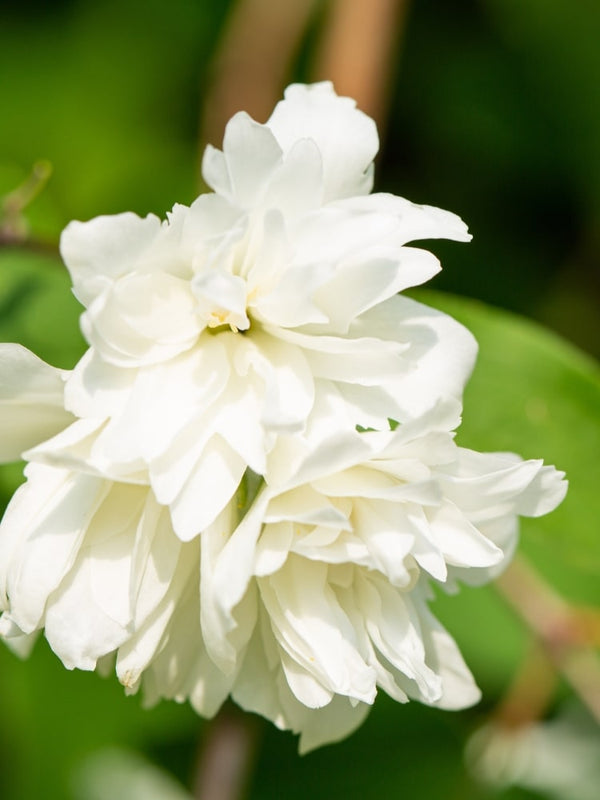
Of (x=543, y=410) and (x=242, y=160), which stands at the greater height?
(x=242, y=160)

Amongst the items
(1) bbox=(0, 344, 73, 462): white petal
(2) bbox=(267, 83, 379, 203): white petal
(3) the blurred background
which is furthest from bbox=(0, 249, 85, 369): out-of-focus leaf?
(2) bbox=(267, 83, 379, 203): white petal

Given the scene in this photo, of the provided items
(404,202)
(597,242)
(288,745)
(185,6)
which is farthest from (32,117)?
(404,202)

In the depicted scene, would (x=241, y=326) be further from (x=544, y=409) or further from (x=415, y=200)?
(x=415, y=200)

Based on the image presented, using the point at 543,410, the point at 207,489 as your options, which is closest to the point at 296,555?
the point at 207,489

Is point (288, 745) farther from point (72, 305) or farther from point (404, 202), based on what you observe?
point (404, 202)

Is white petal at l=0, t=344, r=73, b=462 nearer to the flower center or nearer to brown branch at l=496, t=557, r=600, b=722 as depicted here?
the flower center

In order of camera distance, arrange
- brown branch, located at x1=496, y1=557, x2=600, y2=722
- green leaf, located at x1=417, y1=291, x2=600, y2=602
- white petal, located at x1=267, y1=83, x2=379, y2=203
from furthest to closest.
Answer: brown branch, located at x1=496, y1=557, x2=600, y2=722 → green leaf, located at x1=417, y1=291, x2=600, y2=602 → white petal, located at x1=267, y1=83, x2=379, y2=203
